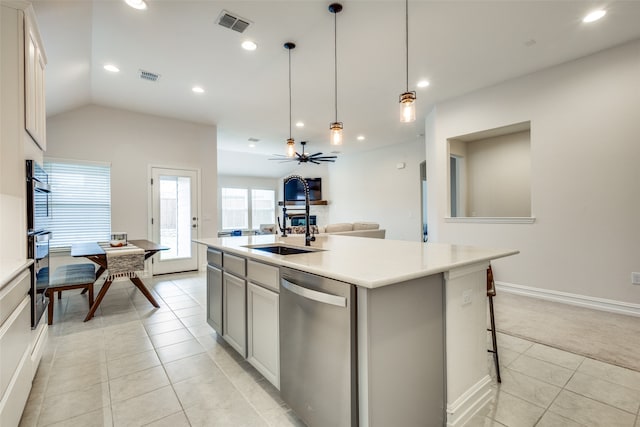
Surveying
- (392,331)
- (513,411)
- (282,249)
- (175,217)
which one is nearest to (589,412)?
(513,411)

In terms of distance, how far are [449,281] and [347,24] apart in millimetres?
2480

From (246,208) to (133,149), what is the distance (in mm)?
5841

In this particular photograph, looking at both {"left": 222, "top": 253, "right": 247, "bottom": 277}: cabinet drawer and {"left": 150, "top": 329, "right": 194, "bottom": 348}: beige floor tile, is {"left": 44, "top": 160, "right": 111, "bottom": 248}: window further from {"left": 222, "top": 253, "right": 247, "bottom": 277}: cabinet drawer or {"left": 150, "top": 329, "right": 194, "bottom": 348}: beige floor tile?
{"left": 222, "top": 253, "right": 247, "bottom": 277}: cabinet drawer

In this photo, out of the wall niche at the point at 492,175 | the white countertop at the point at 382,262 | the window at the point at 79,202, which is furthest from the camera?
the wall niche at the point at 492,175

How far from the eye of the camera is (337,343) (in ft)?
4.14

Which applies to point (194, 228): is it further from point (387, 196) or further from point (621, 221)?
point (621, 221)

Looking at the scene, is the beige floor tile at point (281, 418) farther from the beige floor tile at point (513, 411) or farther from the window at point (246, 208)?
the window at point (246, 208)

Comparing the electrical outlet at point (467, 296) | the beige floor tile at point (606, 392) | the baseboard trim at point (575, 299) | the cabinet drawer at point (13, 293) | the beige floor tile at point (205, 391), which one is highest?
the cabinet drawer at point (13, 293)

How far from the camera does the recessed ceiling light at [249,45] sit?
295 centimetres

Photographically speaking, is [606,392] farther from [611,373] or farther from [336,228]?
[336,228]

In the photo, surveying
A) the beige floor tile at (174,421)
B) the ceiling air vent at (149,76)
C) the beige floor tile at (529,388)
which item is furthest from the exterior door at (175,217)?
the beige floor tile at (529,388)

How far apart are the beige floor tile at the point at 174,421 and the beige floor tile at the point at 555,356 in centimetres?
250

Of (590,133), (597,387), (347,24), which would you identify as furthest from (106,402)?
(590,133)

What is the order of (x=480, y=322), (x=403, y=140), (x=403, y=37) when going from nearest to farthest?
(x=480, y=322), (x=403, y=37), (x=403, y=140)
